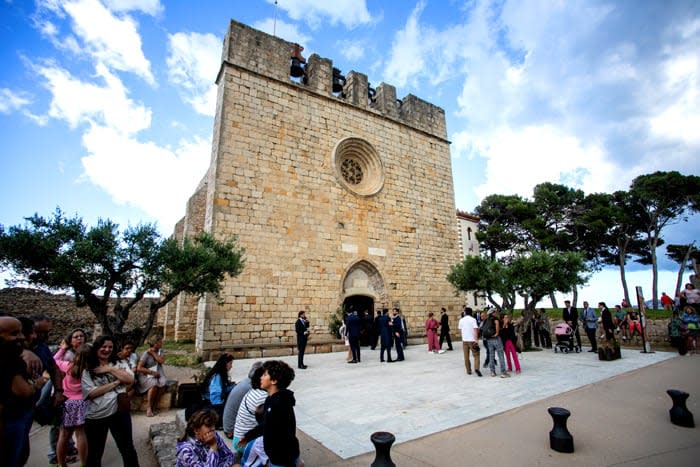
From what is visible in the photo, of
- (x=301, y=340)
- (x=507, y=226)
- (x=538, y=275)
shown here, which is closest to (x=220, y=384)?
(x=301, y=340)

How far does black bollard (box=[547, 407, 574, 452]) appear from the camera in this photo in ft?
9.39

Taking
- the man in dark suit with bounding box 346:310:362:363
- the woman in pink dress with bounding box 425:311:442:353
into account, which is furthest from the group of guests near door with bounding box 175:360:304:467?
the woman in pink dress with bounding box 425:311:442:353

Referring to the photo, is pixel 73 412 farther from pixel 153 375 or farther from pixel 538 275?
pixel 538 275

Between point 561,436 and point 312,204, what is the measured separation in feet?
30.8

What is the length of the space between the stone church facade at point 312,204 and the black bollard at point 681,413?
7994mm

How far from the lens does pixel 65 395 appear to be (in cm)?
302

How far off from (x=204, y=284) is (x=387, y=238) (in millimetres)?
7204

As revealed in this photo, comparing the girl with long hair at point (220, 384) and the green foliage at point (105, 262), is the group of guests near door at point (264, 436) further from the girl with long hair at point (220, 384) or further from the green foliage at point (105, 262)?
the green foliage at point (105, 262)

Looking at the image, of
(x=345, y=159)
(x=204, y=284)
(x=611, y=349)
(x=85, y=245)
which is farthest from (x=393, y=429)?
(x=345, y=159)

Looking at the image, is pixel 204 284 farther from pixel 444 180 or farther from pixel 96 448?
pixel 444 180

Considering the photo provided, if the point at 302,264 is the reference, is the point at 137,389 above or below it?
below

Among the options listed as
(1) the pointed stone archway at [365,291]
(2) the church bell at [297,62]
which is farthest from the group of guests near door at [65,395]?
(2) the church bell at [297,62]

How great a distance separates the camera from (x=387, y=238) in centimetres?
1277

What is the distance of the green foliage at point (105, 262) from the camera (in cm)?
636
